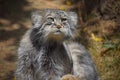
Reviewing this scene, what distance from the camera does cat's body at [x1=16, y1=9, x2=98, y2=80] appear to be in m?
6.01

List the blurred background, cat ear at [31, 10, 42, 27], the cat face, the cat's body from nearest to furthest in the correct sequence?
the cat face, the cat's body, cat ear at [31, 10, 42, 27], the blurred background

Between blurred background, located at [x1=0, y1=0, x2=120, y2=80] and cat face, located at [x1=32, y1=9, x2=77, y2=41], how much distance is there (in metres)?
2.09

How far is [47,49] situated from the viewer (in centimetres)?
625

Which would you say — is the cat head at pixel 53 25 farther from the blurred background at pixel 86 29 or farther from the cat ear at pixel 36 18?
the blurred background at pixel 86 29

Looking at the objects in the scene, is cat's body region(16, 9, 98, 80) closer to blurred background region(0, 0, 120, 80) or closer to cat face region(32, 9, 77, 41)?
cat face region(32, 9, 77, 41)

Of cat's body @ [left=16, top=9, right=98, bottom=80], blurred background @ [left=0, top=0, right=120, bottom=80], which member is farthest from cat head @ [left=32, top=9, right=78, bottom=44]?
blurred background @ [left=0, top=0, right=120, bottom=80]

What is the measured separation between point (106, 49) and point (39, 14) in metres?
2.80

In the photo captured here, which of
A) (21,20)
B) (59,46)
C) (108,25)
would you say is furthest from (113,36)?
(59,46)

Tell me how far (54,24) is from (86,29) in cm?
367

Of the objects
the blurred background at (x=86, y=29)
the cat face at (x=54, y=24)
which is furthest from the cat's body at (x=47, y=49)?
the blurred background at (x=86, y=29)

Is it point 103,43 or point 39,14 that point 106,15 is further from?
point 39,14

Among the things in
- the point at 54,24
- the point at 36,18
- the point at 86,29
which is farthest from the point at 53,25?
the point at 86,29

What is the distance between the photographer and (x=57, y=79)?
6199 millimetres

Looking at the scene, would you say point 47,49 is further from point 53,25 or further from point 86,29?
point 86,29
